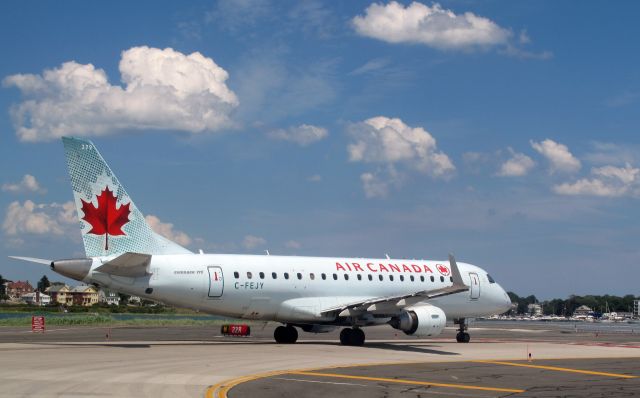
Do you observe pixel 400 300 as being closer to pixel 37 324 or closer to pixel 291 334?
pixel 291 334

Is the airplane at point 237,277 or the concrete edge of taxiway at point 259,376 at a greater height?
the airplane at point 237,277

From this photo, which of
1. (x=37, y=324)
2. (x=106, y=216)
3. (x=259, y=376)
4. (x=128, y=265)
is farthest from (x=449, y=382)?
(x=37, y=324)

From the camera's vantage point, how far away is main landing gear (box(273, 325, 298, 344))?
37.5 m

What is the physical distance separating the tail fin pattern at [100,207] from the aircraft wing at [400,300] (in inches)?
340

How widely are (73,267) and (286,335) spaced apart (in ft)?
35.7

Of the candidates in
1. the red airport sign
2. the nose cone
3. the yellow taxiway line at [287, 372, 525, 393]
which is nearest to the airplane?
the nose cone

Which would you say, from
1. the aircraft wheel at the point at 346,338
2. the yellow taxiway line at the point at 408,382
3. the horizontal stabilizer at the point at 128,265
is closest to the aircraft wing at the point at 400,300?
the aircraft wheel at the point at 346,338

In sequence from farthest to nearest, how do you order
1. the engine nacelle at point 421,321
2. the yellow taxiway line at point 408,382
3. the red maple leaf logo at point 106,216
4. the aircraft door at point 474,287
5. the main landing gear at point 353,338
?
1. the aircraft door at point 474,287
2. the main landing gear at point 353,338
3. the engine nacelle at point 421,321
4. the red maple leaf logo at point 106,216
5. the yellow taxiway line at point 408,382

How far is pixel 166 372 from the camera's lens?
21.5 metres

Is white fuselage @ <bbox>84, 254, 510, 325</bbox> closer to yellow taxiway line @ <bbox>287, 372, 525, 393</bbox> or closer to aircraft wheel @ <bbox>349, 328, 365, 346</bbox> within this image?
aircraft wheel @ <bbox>349, 328, 365, 346</bbox>

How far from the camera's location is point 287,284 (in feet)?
117

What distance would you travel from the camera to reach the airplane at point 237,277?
31.7m

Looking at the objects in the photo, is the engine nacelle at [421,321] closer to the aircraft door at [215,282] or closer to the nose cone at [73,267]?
the aircraft door at [215,282]

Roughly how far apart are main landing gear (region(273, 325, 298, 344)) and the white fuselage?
46.6 inches
